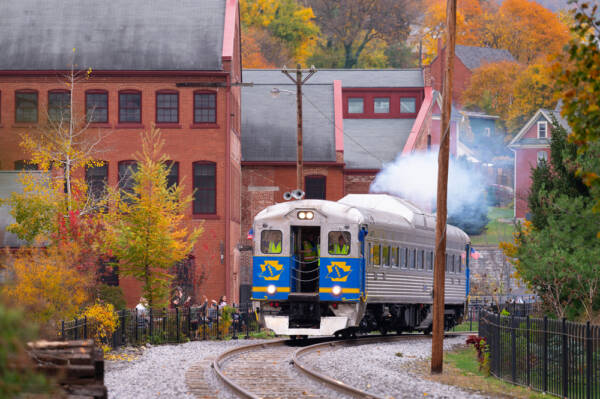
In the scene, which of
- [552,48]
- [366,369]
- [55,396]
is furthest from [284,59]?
[55,396]

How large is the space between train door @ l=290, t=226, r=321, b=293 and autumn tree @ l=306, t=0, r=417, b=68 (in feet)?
255

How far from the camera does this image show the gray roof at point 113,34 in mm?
42750

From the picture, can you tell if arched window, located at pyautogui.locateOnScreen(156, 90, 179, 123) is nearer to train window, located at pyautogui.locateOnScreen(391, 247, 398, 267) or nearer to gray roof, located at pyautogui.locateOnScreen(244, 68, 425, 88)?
train window, located at pyautogui.locateOnScreen(391, 247, 398, 267)

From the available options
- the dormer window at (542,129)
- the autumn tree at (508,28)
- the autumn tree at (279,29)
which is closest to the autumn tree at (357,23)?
the autumn tree at (279,29)

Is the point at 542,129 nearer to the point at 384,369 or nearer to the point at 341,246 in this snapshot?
the point at 341,246

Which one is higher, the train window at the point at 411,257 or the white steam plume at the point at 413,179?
the white steam plume at the point at 413,179

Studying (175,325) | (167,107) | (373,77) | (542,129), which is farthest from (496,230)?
(175,325)

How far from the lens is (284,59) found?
313 ft

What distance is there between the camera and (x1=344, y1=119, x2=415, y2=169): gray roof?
55.0 m

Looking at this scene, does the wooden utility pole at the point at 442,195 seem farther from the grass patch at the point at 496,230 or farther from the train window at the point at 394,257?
the grass patch at the point at 496,230

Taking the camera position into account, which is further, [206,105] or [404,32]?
[404,32]

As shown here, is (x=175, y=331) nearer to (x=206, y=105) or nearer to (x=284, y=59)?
(x=206, y=105)

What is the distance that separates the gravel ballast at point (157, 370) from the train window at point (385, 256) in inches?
190

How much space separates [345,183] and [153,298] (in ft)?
83.3
